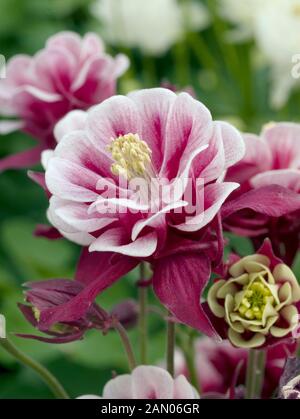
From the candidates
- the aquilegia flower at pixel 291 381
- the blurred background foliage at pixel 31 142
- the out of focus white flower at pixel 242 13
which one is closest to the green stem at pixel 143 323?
the aquilegia flower at pixel 291 381

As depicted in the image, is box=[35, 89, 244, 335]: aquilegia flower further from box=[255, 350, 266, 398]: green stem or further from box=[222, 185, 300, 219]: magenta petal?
box=[255, 350, 266, 398]: green stem

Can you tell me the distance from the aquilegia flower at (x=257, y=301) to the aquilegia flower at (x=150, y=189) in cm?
3

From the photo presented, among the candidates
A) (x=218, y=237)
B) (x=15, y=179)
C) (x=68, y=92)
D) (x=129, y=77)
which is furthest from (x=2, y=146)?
(x=218, y=237)

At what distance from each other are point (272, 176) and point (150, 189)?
0.30ft

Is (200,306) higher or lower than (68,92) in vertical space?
lower

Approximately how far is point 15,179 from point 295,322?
41.6 inches

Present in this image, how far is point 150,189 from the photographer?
67 cm

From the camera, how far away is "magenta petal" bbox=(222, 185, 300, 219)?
0.63 meters

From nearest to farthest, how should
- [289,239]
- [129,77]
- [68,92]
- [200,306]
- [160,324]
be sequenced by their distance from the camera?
[200,306]
[289,239]
[68,92]
[160,324]
[129,77]

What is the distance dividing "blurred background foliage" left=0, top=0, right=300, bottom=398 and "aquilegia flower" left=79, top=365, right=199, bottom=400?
56 centimetres

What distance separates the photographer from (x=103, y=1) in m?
1.64

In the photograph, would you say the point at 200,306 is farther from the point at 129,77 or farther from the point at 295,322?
the point at 129,77

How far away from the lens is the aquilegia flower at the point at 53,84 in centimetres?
86

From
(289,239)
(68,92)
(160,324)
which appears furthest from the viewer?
(160,324)
